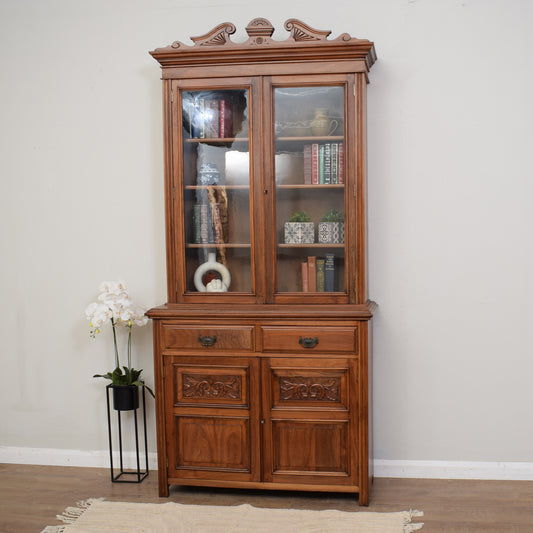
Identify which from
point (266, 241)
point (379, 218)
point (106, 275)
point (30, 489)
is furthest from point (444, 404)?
point (30, 489)

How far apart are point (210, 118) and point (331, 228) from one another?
0.77m

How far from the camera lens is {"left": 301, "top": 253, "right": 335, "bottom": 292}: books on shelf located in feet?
9.70

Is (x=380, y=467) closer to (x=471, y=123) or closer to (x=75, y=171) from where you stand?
(x=471, y=123)

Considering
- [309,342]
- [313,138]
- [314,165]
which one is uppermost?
[313,138]

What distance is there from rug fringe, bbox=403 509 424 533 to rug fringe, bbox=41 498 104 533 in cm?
140

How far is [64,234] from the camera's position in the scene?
3443mm

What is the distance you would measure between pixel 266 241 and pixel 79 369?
1.34 meters

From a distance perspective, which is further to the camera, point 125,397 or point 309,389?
point 125,397

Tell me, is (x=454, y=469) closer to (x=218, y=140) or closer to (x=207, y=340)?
(x=207, y=340)

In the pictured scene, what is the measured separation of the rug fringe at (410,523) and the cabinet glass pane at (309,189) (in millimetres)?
1025

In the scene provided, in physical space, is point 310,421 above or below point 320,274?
below

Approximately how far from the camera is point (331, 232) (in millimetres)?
2955

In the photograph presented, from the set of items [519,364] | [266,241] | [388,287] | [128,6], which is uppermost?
[128,6]

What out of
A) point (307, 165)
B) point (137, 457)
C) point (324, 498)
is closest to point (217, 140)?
point (307, 165)
